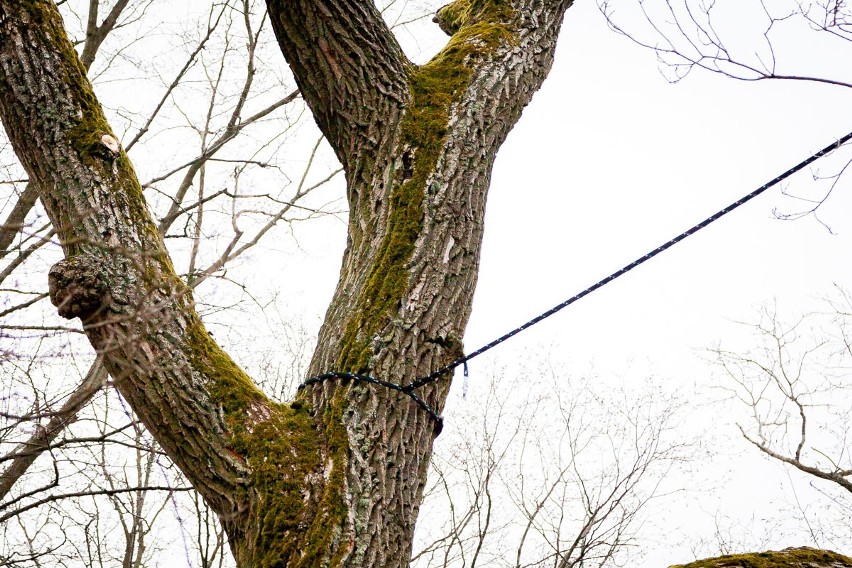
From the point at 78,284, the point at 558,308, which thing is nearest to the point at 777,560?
the point at 558,308

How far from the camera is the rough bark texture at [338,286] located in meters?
1.83

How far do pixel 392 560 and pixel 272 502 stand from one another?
0.34 meters

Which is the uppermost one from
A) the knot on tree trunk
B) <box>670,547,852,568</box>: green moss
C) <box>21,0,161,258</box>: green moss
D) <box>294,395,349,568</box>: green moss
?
<box>21,0,161,258</box>: green moss

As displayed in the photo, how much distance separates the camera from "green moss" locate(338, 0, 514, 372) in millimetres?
2037

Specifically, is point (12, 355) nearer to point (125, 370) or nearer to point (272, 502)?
point (125, 370)

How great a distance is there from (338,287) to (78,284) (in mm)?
755

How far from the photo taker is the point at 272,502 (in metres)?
1.81

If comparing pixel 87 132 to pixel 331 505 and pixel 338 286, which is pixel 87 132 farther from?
pixel 331 505

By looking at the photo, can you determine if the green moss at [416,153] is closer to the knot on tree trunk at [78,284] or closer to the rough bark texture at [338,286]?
the rough bark texture at [338,286]

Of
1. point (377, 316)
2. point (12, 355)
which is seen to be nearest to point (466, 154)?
point (377, 316)

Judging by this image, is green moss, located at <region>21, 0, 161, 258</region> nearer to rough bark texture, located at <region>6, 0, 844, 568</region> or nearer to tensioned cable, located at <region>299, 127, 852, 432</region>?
rough bark texture, located at <region>6, 0, 844, 568</region>

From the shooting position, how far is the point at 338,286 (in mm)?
2285

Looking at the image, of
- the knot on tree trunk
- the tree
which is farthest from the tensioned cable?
the knot on tree trunk

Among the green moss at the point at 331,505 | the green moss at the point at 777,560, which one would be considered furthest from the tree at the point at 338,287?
the green moss at the point at 777,560
